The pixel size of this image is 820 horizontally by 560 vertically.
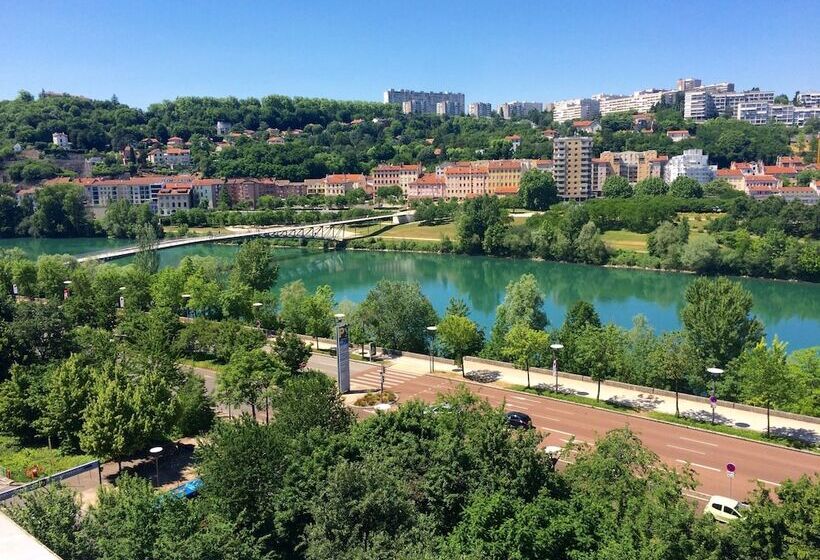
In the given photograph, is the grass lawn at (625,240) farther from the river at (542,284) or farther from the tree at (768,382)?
the tree at (768,382)

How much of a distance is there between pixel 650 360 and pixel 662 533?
9.86 meters

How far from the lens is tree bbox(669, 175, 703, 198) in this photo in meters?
59.9

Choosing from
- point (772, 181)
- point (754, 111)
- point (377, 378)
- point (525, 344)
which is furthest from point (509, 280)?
point (754, 111)

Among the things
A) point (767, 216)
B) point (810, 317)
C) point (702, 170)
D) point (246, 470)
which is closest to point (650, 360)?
point (246, 470)

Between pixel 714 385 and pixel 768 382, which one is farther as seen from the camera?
pixel 714 385

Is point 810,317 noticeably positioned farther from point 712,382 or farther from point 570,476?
point 570,476

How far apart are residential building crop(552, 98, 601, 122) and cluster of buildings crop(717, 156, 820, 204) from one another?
2750 inches

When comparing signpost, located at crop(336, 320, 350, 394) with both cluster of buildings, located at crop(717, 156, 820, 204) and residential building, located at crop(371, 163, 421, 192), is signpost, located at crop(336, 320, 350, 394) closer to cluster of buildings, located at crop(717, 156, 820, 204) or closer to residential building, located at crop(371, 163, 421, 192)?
cluster of buildings, located at crop(717, 156, 820, 204)

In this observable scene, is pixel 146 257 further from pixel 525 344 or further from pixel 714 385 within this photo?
pixel 714 385

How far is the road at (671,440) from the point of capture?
1176 centimetres

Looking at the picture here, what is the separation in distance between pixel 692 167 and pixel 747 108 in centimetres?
5165

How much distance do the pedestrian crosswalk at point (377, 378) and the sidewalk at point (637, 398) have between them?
384 mm

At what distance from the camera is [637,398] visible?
15.9m

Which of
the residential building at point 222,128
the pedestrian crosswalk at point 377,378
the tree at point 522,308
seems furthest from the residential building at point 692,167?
the residential building at point 222,128
